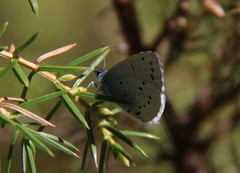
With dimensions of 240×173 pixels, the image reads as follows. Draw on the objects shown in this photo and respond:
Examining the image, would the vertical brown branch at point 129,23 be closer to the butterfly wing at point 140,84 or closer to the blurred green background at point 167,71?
the blurred green background at point 167,71

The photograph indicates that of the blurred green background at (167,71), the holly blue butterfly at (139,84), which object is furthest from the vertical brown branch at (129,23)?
the holly blue butterfly at (139,84)

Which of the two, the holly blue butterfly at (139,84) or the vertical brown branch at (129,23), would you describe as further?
the vertical brown branch at (129,23)

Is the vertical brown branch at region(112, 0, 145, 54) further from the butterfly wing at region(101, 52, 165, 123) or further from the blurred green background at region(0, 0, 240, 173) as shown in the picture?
the butterfly wing at region(101, 52, 165, 123)

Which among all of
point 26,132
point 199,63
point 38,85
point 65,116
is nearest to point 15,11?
point 38,85

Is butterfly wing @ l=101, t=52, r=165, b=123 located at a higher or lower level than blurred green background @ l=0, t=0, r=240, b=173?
higher

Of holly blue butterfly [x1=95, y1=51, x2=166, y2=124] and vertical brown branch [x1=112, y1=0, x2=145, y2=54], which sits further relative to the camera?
vertical brown branch [x1=112, y1=0, x2=145, y2=54]

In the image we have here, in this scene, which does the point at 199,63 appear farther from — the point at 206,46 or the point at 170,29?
the point at 170,29

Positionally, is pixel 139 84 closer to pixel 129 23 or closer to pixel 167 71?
pixel 129 23

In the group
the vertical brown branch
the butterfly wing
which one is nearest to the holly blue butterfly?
the butterfly wing
